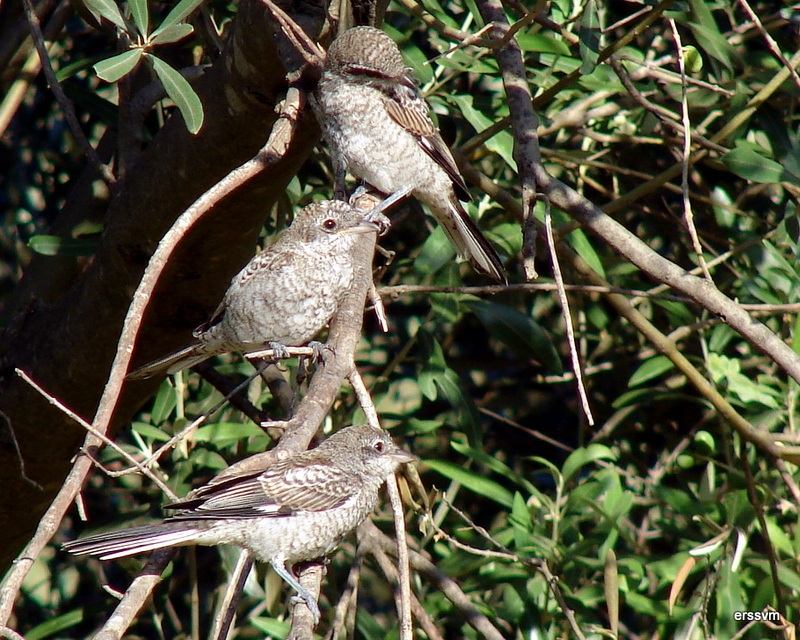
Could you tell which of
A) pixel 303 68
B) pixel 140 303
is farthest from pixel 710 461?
pixel 140 303

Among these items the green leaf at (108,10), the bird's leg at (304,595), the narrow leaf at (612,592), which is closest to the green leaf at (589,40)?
the green leaf at (108,10)

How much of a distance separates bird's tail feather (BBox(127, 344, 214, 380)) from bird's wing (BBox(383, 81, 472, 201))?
114 cm

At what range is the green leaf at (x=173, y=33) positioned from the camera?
256 cm

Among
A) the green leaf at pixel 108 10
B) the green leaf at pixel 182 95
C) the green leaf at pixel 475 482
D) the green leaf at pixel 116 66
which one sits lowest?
the green leaf at pixel 475 482

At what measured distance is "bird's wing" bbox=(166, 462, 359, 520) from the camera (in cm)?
264

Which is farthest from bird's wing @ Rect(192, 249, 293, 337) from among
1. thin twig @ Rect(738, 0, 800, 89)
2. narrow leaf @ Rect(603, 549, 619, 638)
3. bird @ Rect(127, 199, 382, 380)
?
thin twig @ Rect(738, 0, 800, 89)

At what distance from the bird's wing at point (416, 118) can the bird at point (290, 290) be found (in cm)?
39

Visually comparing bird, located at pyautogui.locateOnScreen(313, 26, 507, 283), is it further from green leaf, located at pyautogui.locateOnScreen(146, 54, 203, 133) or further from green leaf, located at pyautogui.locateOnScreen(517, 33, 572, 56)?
green leaf, located at pyautogui.locateOnScreen(146, 54, 203, 133)

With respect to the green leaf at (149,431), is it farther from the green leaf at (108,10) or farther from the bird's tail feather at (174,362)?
the green leaf at (108,10)

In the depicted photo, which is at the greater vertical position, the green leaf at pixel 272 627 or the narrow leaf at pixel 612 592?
the narrow leaf at pixel 612 592

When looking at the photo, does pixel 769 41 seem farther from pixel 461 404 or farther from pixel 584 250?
pixel 461 404

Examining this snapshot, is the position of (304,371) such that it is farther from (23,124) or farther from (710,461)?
(23,124)

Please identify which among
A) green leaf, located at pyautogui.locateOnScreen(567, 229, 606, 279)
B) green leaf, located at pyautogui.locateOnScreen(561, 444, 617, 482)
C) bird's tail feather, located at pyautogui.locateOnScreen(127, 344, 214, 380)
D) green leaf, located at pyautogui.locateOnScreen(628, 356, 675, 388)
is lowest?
green leaf, located at pyautogui.locateOnScreen(561, 444, 617, 482)

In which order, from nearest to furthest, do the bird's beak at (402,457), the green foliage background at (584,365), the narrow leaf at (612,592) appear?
the narrow leaf at (612,592), the bird's beak at (402,457), the green foliage background at (584,365)
